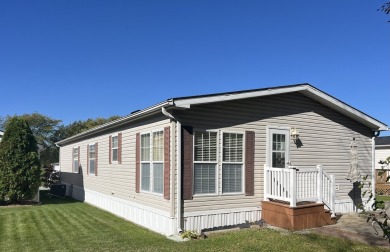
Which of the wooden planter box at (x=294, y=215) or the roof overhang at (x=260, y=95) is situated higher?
the roof overhang at (x=260, y=95)

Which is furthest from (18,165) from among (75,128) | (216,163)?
(75,128)

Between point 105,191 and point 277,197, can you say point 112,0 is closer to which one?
point 105,191

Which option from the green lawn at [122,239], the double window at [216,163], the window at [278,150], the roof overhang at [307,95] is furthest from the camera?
the window at [278,150]

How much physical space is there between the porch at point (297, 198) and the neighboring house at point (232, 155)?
3 centimetres

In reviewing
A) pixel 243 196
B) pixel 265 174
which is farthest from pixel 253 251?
pixel 265 174

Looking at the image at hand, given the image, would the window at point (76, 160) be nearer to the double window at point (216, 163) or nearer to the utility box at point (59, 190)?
the utility box at point (59, 190)

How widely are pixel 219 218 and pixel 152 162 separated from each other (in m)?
2.31

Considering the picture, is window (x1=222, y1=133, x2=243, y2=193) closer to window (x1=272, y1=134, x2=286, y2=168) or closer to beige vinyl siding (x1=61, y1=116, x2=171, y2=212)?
window (x1=272, y1=134, x2=286, y2=168)

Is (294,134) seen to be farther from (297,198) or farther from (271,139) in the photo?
(297,198)

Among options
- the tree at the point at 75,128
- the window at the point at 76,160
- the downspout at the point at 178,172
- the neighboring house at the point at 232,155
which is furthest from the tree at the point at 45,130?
the downspout at the point at 178,172

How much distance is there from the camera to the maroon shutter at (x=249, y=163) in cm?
935

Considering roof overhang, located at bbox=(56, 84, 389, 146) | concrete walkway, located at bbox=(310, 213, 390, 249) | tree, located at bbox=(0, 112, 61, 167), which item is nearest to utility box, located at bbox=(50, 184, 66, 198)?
roof overhang, located at bbox=(56, 84, 389, 146)

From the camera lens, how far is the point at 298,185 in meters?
9.03

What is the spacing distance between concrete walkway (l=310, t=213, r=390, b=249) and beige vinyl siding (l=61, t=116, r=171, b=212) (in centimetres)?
401
